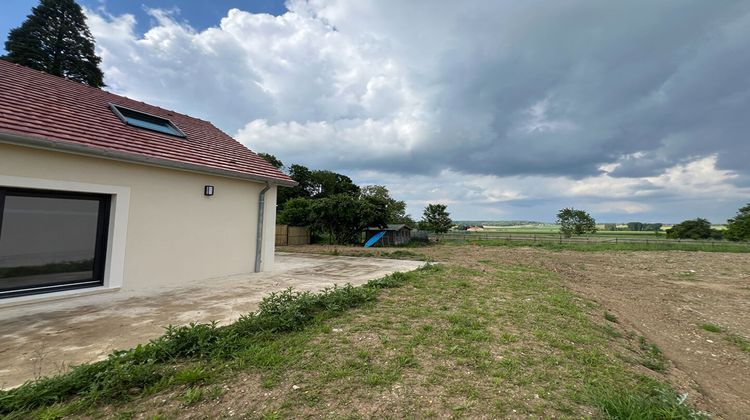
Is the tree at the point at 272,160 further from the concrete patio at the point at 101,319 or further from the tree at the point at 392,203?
the concrete patio at the point at 101,319

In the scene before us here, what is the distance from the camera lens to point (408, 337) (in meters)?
3.43

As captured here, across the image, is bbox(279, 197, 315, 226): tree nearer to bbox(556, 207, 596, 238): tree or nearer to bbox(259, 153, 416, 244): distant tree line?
bbox(259, 153, 416, 244): distant tree line

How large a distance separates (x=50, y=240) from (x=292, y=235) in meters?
15.1

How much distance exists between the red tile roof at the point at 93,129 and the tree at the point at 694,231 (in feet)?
182

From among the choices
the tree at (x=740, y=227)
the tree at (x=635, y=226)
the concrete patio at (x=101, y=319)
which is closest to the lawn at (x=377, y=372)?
the concrete patio at (x=101, y=319)

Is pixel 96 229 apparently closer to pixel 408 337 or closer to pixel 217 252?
pixel 217 252

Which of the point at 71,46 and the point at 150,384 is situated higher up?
the point at 71,46

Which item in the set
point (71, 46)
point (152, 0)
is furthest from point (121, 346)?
point (71, 46)

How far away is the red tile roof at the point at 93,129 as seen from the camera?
14.7ft

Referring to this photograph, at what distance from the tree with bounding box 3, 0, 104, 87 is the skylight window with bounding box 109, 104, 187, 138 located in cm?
2215

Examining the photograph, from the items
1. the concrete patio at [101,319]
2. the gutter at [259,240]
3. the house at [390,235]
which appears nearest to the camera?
the concrete patio at [101,319]

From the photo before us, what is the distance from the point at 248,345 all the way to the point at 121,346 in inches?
50.9

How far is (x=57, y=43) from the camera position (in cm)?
2106

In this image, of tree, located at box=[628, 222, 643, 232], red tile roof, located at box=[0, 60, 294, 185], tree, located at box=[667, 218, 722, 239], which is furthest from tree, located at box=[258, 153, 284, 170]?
tree, located at box=[628, 222, 643, 232]
